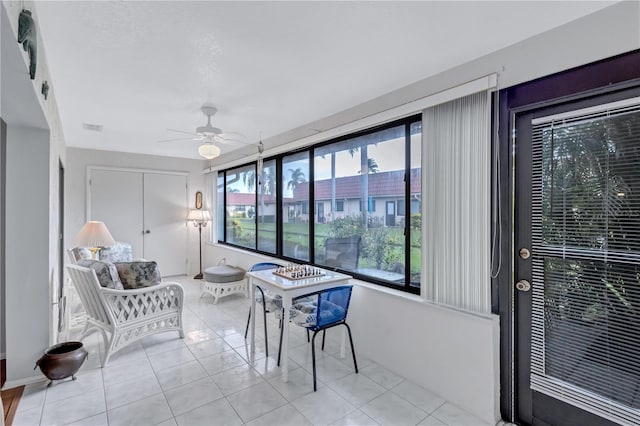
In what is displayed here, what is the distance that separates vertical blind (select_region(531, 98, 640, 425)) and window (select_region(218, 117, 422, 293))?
91cm

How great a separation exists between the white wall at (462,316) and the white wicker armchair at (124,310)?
6.23 feet

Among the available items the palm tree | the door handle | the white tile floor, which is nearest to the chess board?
the white tile floor

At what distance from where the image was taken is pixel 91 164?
18.0 ft

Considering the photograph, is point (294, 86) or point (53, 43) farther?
point (294, 86)

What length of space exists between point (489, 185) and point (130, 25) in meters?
2.43

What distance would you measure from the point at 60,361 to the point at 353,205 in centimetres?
275

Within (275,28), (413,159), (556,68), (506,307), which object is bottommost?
(506,307)

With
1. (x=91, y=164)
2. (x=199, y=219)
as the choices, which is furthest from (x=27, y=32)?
(x=199, y=219)

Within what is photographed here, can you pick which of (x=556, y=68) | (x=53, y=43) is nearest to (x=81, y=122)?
(x=53, y=43)

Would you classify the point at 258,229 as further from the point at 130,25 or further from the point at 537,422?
the point at 537,422

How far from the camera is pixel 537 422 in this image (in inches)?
78.7

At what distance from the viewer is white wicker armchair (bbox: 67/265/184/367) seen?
281 cm

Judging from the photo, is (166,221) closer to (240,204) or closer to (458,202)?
(240,204)

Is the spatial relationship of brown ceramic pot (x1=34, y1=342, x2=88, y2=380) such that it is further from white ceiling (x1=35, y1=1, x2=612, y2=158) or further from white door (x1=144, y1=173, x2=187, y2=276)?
white door (x1=144, y1=173, x2=187, y2=276)
